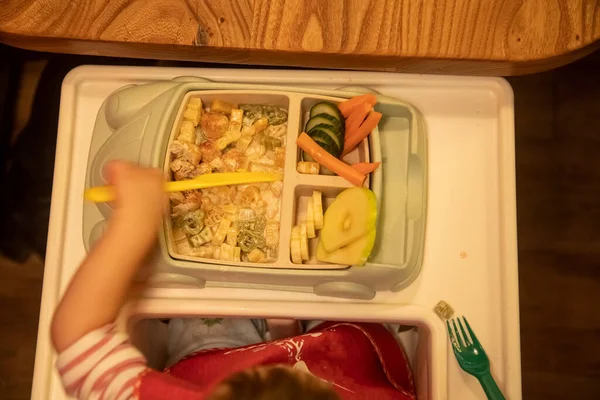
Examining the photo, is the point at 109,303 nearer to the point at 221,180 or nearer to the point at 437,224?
the point at 221,180

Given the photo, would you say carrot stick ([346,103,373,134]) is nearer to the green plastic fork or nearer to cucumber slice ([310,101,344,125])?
cucumber slice ([310,101,344,125])

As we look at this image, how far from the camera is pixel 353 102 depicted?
689mm

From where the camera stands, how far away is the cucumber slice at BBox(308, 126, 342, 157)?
68cm

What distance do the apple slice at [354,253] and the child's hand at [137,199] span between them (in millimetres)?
194

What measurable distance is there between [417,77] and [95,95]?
43 cm

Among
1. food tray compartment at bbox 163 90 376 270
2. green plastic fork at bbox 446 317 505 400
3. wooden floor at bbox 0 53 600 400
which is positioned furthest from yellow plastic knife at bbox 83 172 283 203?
wooden floor at bbox 0 53 600 400

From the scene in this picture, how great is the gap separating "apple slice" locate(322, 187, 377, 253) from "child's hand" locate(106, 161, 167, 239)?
0.19m

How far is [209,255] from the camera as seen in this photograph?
68 cm

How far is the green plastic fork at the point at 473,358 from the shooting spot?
2.27 feet

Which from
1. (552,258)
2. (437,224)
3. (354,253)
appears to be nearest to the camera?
(354,253)

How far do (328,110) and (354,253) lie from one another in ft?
→ 0.59

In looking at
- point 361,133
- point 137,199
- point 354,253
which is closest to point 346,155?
point 361,133

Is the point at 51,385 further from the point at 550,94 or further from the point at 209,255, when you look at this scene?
the point at 550,94

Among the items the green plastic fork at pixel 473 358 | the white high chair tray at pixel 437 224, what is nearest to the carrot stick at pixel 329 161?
the white high chair tray at pixel 437 224
